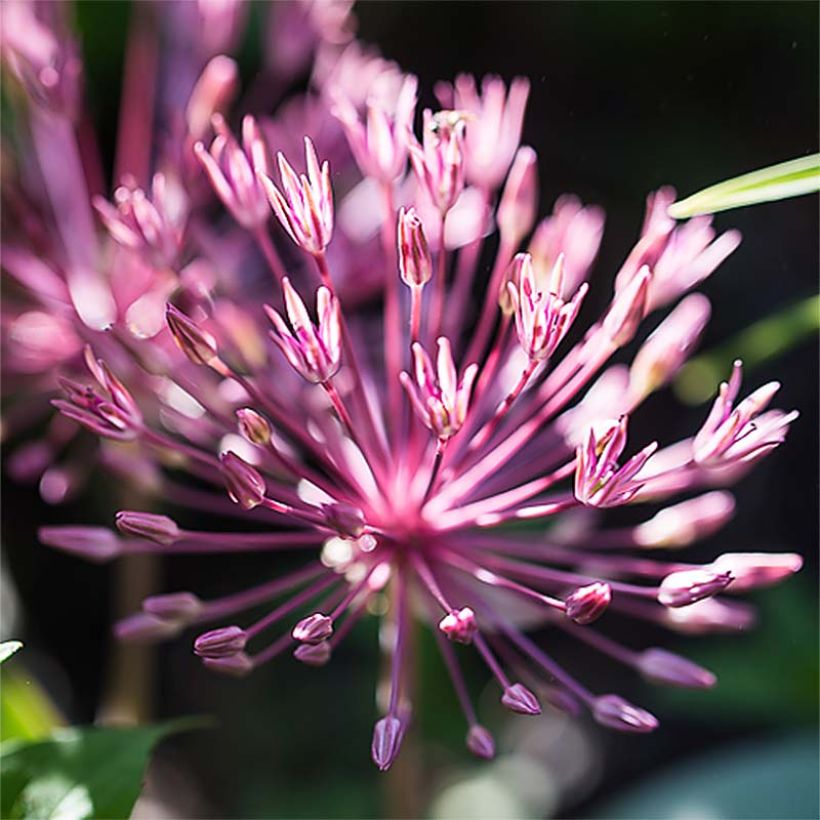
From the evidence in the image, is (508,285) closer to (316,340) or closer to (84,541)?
(316,340)

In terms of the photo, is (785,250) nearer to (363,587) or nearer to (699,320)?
(699,320)

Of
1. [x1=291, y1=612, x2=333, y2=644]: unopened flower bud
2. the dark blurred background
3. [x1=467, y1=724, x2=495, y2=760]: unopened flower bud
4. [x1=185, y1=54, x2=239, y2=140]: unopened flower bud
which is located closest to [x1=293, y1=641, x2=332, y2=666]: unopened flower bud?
[x1=291, y1=612, x2=333, y2=644]: unopened flower bud

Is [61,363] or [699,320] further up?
[61,363]

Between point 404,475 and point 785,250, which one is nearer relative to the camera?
point 404,475

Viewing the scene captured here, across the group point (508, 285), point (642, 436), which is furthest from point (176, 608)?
point (642, 436)

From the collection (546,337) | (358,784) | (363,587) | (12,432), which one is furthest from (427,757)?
(546,337)

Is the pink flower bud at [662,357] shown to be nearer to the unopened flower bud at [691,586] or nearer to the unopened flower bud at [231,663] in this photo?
the unopened flower bud at [691,586]
